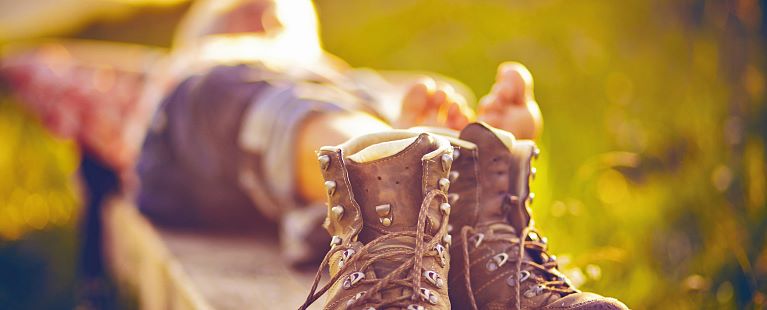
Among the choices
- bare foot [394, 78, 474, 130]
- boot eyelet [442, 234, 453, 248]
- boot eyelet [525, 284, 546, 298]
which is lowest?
boot eyelet [525, 284, 546, 298]

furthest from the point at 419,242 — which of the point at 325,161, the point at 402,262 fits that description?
the point at 325,161

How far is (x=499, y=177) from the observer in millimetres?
972

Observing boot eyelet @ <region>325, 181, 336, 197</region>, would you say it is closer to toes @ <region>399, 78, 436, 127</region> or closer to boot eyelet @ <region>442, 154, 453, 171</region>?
boot eyelet @ <region>442, 154, 453, 171</region>

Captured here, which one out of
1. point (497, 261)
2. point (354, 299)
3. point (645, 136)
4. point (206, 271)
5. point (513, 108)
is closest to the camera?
point (354, 299)

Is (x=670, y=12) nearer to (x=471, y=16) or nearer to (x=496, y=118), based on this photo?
(x=471, y=16)

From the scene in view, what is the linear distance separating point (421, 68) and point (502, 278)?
2210 mm

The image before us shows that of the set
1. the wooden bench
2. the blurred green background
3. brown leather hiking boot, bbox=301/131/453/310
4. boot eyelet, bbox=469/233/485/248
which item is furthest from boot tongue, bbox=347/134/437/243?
the blurred green background

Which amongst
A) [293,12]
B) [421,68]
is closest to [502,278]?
[293,12]

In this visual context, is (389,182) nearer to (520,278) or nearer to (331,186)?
(331,186)

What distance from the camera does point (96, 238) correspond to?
7.12 ft

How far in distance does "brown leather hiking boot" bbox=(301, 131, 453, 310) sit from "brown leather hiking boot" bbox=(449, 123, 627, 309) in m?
0.06

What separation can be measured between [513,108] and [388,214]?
339mm

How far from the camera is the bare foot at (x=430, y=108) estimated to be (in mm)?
1198

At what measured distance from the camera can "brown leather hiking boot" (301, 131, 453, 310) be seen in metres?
0.84
